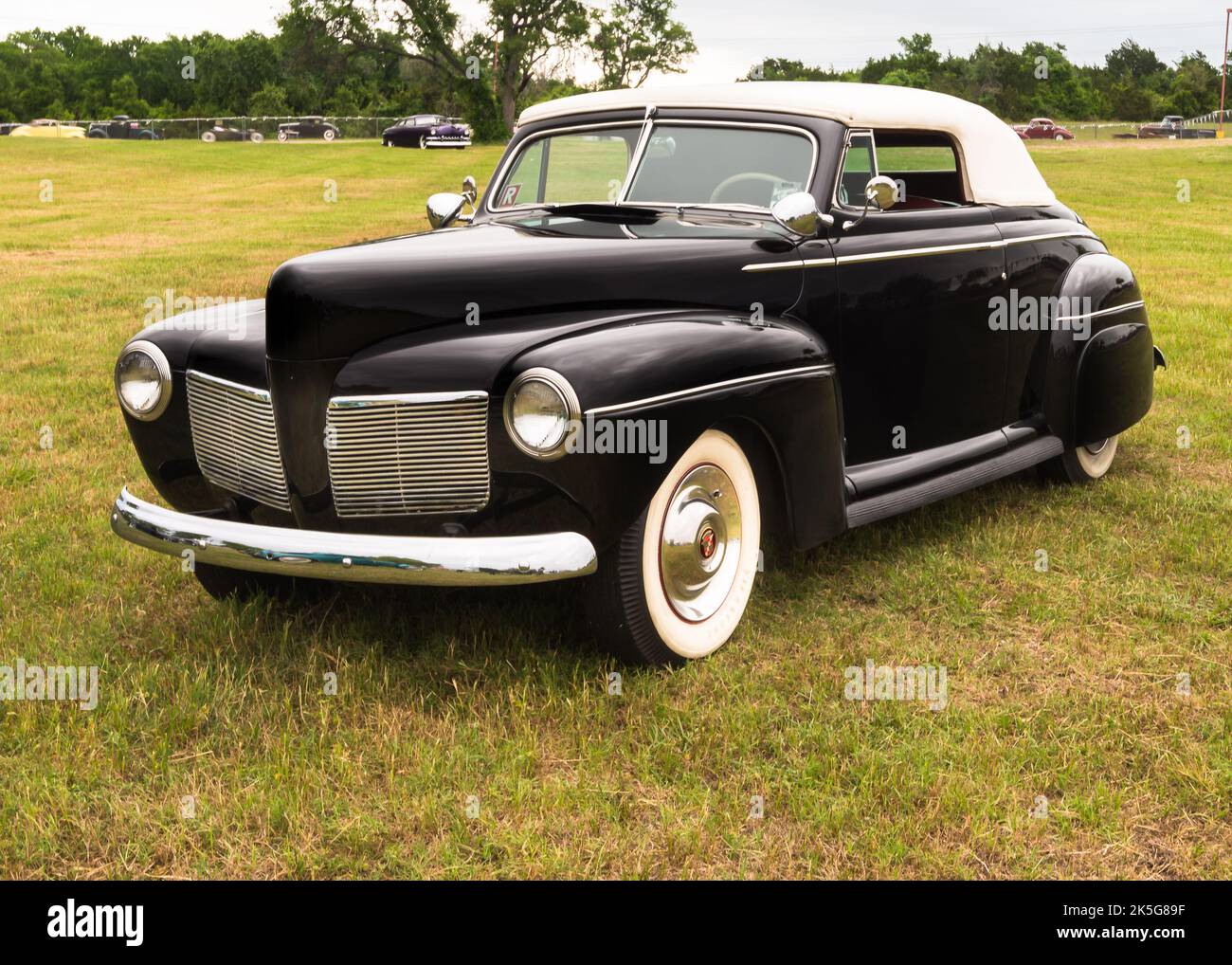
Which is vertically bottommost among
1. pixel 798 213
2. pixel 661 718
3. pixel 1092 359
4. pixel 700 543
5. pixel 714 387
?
pixel 661 718

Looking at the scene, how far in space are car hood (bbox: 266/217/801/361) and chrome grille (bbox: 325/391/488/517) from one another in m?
0.26

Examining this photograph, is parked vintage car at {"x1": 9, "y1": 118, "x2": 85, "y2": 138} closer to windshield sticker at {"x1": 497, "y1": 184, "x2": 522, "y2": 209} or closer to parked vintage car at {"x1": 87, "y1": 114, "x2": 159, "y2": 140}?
Result: parked vintage car at {"x1": 87, "y1": 114, "x2": 159, "y2": 140}

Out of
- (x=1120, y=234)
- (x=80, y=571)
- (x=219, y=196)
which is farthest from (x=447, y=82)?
(x=80, y=571)

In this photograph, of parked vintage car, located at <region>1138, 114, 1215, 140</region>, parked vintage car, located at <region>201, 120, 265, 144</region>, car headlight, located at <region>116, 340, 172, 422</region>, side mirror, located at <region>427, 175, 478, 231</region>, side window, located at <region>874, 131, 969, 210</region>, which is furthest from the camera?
parked vintage car, located at <region>1138, 114, 1215, 140</region>

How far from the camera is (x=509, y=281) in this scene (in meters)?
3.64

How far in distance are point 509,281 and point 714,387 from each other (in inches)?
28.2

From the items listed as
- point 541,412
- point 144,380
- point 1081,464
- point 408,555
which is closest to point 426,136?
point 1081,464

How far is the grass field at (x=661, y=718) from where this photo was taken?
2.78 meters

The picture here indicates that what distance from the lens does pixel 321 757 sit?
→ 3129 mm

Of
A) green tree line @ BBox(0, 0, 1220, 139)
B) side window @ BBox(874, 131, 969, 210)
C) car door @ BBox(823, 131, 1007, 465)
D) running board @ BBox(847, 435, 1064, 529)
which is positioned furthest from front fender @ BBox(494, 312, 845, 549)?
green tree line @ BBox(0, 0, 1220, 139)

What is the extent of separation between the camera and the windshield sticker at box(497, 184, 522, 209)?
4949 mm

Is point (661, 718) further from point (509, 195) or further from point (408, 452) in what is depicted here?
point (509, 195)

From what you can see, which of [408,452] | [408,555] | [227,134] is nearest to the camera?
[408,555]
